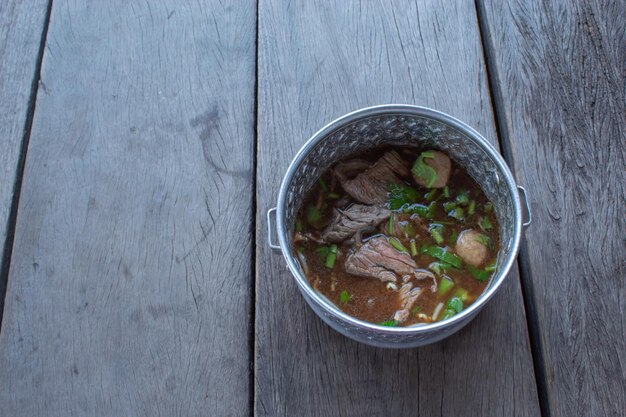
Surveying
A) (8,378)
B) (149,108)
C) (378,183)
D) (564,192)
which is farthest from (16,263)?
(564,192)

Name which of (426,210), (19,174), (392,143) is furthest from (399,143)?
Answer: (19,174)

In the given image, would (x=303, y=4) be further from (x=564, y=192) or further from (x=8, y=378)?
(x=8, y=378)

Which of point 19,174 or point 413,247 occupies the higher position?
point 19,174

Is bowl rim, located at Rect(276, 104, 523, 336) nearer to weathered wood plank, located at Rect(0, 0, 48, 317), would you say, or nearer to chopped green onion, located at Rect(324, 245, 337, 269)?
chopped green onion, located at Rect(324, 245, 337, 269)

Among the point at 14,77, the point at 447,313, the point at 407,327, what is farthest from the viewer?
the point at 14,77

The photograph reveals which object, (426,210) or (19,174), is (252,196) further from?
(19,174)

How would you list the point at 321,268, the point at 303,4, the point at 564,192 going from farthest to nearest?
the point at 303,4, the point at 564,192, the point at 321,268
